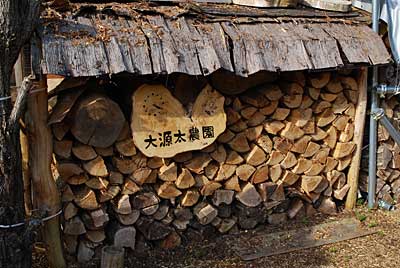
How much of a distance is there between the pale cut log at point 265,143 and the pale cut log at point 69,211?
5.29ft

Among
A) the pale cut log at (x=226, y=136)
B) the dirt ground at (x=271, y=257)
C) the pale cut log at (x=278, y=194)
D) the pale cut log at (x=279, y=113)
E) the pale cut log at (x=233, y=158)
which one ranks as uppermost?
the pale cut log at (x=279, y=113)

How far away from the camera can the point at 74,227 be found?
367 cm

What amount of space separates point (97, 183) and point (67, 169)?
9.9 inches

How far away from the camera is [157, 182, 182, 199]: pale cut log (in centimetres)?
390

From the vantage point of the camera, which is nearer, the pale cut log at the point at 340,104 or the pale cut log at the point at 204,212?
the pale cut log at the point at 204,212

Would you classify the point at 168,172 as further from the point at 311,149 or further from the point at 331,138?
the point at 331,138

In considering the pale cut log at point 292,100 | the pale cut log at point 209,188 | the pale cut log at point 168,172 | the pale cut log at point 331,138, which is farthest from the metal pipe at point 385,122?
the pale cut log at point 168,172

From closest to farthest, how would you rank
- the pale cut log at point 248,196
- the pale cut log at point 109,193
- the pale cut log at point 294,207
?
1. the pale cut log at point 109,193
2. the pale cut log at point 248,196
3. the pale cut log at point 294,207

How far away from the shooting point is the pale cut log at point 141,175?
12.4 feet

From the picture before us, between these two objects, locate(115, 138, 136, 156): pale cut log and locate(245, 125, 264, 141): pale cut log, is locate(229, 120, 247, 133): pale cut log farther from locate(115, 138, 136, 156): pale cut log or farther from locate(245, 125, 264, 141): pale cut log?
locate(115, 138, 136, 156): pale cut log

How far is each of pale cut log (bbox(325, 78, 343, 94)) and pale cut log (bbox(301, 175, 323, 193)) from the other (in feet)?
2.64

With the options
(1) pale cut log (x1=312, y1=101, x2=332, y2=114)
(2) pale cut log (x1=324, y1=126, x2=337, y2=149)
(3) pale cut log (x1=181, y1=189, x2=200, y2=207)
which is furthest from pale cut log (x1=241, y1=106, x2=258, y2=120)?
(2) pale cut log (x1=324, y1=126, x2=337, y2=149)

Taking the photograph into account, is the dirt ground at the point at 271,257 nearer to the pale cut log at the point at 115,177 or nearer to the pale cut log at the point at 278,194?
the pale cut log at the point at 278,194

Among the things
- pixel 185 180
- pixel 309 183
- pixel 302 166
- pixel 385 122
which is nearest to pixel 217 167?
pixel 185 180
